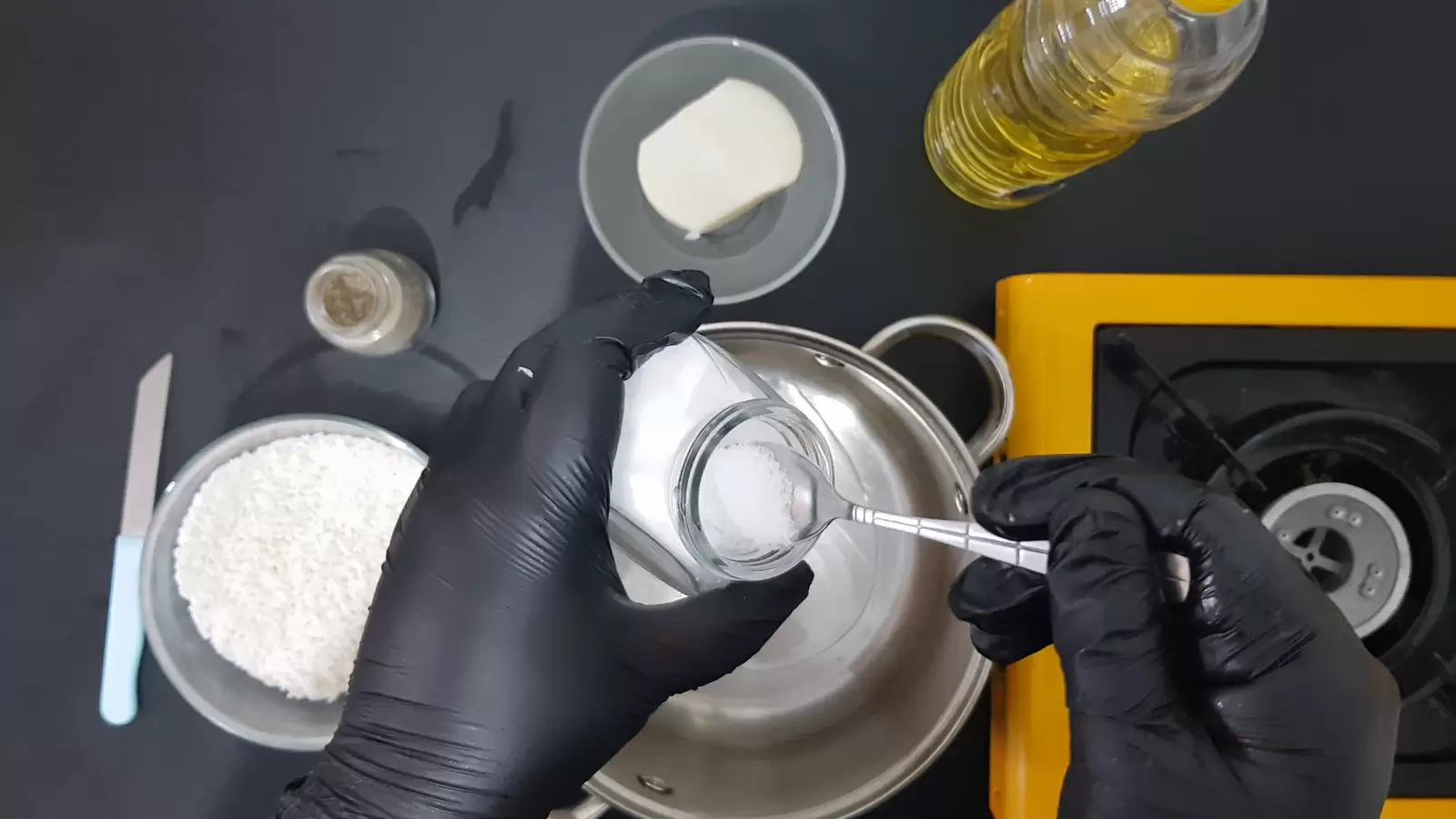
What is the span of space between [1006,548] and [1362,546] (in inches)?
11.4

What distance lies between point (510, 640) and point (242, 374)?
1.22 ft

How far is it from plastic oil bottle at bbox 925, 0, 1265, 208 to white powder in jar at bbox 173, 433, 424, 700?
49 cm

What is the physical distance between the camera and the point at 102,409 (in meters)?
0.72

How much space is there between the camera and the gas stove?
0.58m

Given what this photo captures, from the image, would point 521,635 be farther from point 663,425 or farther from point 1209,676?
point 1209,676

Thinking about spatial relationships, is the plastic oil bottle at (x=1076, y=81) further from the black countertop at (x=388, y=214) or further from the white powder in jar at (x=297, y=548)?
the white powder in jar at (x=297, y=548)

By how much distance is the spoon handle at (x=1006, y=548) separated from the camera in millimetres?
496

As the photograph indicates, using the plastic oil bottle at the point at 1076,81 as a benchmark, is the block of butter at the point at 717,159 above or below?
below

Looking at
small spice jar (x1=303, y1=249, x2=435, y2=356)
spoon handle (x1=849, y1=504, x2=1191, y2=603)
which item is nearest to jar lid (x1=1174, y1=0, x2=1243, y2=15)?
spoon handle (x1=849, y1=504, x2=1191, y2=603)

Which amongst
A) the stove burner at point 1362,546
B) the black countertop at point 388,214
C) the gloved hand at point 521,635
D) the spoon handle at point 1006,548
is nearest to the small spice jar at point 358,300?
the black countertop at point 388,214

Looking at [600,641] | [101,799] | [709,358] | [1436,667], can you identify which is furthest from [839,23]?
[101,799]

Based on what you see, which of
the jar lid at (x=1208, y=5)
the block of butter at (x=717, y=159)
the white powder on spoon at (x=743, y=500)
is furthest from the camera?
the block of butter at (x=717, y=159)

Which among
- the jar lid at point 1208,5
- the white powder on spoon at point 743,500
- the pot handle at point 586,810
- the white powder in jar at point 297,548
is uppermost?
the jar lid at point 1208,5

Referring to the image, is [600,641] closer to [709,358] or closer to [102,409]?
[709,358]
